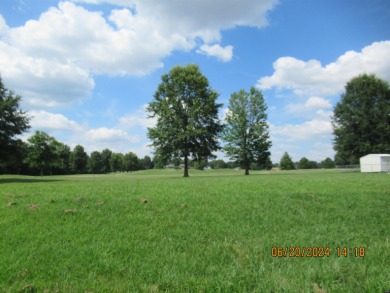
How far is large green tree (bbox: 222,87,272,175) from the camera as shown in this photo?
162ft

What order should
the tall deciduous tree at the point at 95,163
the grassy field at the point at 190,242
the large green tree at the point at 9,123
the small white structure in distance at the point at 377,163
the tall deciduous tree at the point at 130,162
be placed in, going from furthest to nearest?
the tall deciduous tree at the point at 130,162 → the tall deciduous tree at the point at 95,163 → the small white structure in distance at the point at 377,163 → the large green tree at the point at 9,123 → the grassy field at the point at 190,242

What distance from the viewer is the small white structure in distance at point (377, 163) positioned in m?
45.4

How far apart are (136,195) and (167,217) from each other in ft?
7.95

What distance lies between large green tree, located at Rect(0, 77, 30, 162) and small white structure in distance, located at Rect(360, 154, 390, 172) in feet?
165

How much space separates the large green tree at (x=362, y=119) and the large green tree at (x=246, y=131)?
1265 cm

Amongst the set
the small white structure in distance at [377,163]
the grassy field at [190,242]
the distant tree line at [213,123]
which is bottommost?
the grassy field at [190,242]

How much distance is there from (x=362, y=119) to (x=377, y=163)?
741cm

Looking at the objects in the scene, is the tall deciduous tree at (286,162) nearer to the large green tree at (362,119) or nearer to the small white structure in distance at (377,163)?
the large green tree at (362,119)

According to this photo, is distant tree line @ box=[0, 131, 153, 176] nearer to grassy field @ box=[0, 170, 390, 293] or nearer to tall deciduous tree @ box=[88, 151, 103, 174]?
tall deciduous tree @ box=[88, 151, 103, 174]

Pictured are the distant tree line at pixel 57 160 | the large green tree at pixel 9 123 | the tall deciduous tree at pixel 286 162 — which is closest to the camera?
the large green tree at pixel 9 123

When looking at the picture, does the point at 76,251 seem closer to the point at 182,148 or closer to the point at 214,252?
the point at 214,252

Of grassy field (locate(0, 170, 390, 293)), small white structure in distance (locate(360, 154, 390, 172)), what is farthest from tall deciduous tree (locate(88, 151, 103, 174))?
grassy field (locate(0, 170, 390, 293))

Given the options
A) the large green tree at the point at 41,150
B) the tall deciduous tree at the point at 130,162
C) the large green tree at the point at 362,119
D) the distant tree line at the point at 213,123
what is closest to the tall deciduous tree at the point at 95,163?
the tall deciduous tree at the point at 130,162

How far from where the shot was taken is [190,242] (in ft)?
20.6
